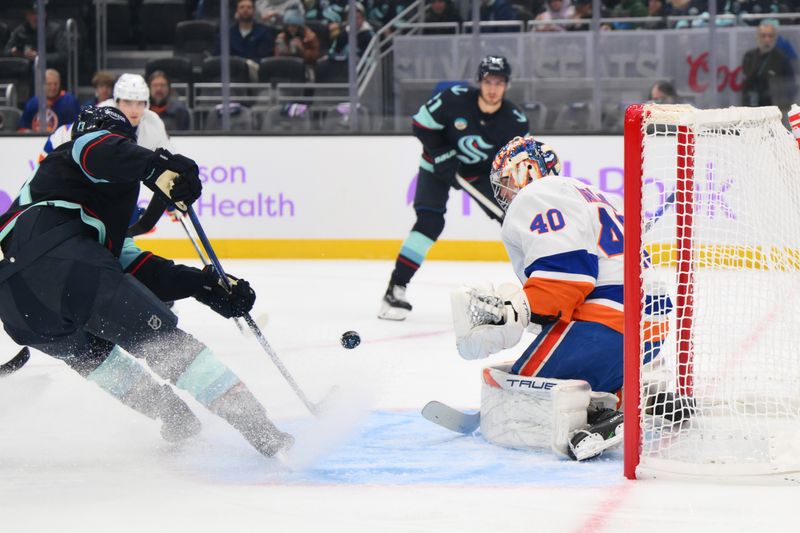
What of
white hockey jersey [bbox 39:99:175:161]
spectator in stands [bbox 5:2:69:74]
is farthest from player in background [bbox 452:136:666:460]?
spectator in stands [bbox 5:2:69:74]

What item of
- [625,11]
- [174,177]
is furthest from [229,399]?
[625,11]

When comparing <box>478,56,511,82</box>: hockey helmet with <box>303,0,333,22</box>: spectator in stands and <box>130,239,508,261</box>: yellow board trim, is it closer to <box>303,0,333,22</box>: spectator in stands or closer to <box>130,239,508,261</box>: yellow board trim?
<box>130,239,508,261</box>: yellow board trim

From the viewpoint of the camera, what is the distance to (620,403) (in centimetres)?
302

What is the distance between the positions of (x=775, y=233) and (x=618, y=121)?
16.1ft

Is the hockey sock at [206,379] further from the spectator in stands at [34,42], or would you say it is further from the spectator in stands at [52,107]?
the spectator in stands at [34,42]

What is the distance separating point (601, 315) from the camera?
9.63 ft

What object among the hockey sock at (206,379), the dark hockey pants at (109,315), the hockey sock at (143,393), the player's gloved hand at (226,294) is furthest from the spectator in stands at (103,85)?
the hockey sock at (206,379)

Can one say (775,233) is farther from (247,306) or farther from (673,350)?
(247,306)

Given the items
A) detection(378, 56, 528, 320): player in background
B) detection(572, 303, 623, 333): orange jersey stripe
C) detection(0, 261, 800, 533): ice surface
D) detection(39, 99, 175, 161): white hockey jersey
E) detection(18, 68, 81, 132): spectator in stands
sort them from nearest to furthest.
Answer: detection(0, 261, 800, 533): ice surface < detection(572, 303, 623, 333): orange jersey stripe < detection(39, 99, 175, 161): white hockey jersey < detection(378, 56, 528, 320): player in background < detection(18, 68, 81, 132): spectator in stands

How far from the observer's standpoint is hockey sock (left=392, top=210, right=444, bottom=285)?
18.8ft

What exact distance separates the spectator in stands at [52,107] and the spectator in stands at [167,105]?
52cm

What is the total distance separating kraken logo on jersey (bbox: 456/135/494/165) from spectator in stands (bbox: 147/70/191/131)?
280cm

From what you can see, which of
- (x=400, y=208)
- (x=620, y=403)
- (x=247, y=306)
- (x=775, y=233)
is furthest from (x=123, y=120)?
(x=400, y=208)

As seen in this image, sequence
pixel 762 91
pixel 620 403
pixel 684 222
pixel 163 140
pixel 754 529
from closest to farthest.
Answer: pixel 754 529, pixel 684 222, pixel 620 403, pixel 163 140, pixel 762 91
